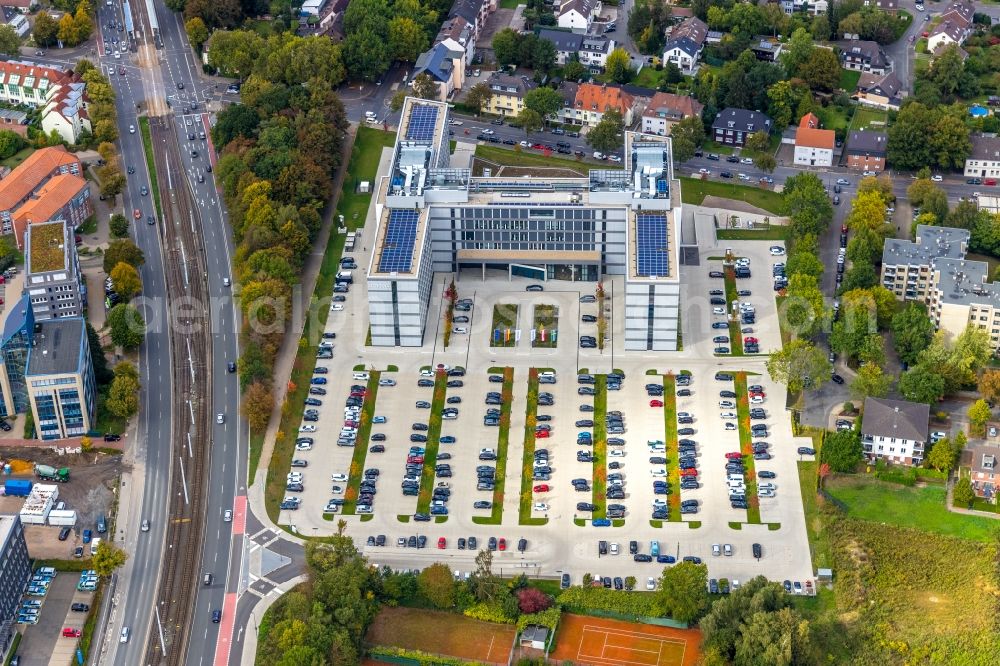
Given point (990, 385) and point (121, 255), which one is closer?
point (990, 385)

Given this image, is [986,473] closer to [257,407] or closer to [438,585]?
[438,585]

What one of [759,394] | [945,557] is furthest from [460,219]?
[945,557]

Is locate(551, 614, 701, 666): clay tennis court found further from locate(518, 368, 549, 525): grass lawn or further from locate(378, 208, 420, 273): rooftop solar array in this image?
locate(378, 208, 420, 273): rooftop solar array

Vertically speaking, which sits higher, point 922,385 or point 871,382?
point 871,382

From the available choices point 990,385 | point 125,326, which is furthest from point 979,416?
point 125,326

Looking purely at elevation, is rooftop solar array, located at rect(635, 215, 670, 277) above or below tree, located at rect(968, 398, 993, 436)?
above

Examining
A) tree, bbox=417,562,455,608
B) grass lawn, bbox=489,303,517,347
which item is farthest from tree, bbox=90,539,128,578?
grass lawn, bbox=489,303,517,347

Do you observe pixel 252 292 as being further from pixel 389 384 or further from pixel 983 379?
pixel 983 379
